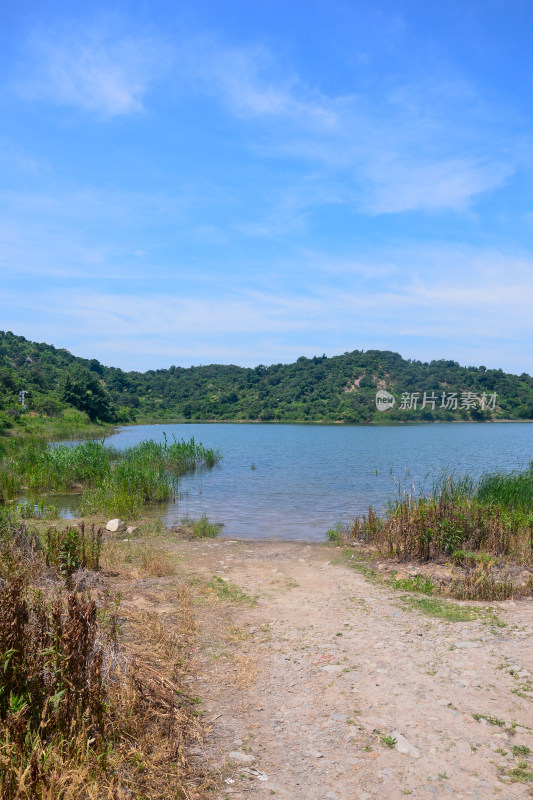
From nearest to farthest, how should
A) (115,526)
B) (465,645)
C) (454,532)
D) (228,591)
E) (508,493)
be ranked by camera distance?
(465,645) → (228,591) → (454,532) → (115,526) → (508,493)

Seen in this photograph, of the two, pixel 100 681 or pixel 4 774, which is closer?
pixel 4 774

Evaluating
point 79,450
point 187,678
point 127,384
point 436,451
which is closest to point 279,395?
point 127,384

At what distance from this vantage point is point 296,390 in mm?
87375

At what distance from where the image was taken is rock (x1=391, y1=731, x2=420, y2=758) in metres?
3.48

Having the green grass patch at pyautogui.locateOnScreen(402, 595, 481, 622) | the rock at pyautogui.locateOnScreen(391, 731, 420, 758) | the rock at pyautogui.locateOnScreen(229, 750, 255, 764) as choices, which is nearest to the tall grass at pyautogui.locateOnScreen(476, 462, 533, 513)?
the green grass patch at pyautogui.locateOnScreen(402, 595, 481, 622)

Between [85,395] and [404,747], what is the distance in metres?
58.2

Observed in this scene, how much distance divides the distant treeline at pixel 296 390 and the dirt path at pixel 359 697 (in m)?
53.9

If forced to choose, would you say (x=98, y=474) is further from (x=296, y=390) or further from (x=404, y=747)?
(x=296, y=390)

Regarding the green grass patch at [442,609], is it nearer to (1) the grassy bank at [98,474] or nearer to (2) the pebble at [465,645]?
(2) the pebble at [465,645]

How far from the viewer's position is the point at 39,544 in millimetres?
7543

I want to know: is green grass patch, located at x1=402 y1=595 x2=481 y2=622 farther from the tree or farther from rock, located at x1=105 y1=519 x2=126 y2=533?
the tree

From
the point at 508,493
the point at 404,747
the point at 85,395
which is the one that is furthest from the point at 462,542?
the point at 85,395

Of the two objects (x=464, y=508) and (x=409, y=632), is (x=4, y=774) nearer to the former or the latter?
(x=409, y=632)

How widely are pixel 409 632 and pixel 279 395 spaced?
3222 inches
